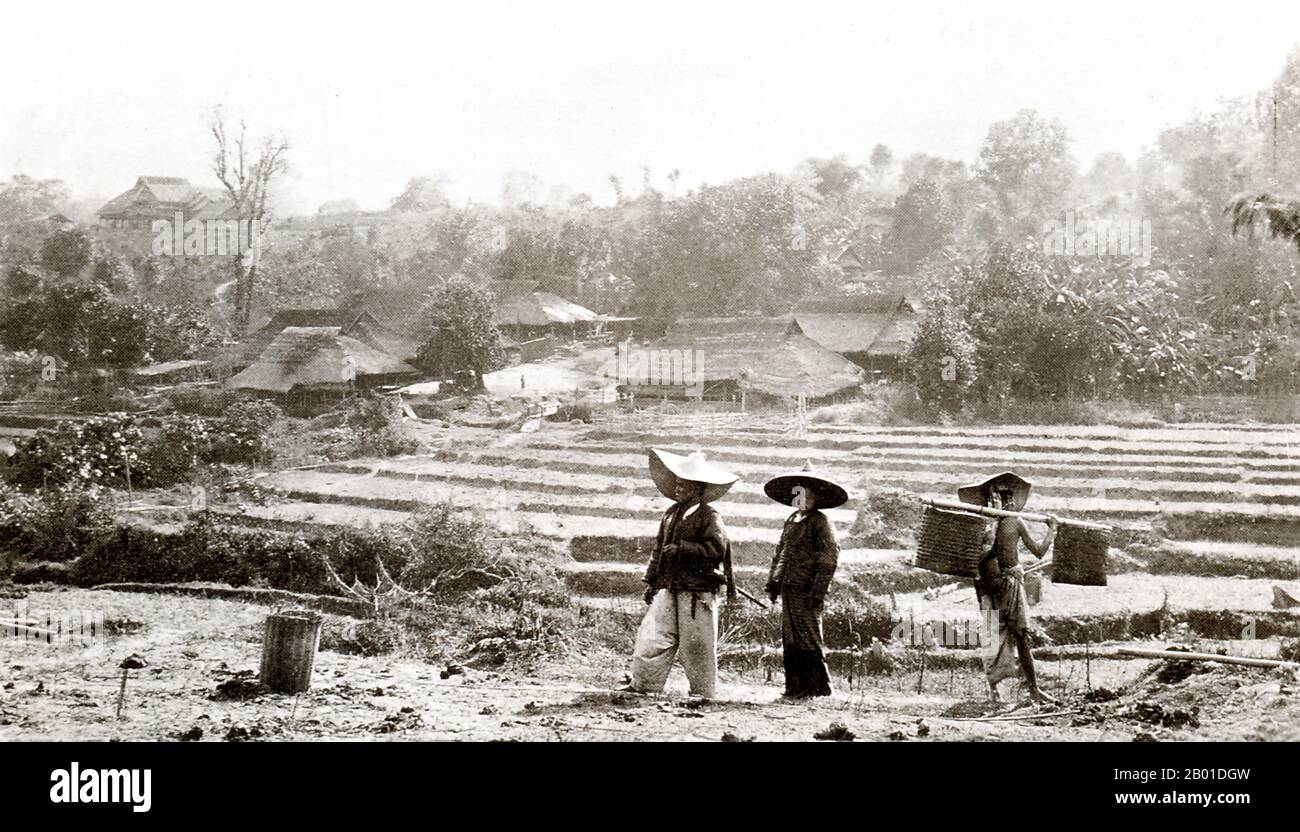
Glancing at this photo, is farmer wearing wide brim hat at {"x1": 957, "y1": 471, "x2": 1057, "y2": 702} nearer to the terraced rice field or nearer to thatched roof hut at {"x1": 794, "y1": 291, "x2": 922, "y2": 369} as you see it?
the terraced rice field

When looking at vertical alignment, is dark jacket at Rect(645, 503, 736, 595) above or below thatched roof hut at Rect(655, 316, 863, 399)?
below

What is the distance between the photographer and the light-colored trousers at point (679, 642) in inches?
216

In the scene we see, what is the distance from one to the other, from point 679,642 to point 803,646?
70 cm

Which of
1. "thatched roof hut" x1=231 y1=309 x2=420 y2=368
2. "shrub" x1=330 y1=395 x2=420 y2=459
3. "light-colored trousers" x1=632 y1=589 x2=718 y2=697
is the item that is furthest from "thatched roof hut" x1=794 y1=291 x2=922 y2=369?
"light-colored trousers" x1=632 y1=589 x2=718 y2=697

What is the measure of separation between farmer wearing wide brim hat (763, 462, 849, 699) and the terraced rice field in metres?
2.47

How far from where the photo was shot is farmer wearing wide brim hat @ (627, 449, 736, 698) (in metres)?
5.45

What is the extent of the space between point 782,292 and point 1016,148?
3.32m

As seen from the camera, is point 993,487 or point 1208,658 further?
point 993,487

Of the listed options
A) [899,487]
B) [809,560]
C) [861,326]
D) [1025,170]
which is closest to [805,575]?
[809,560]

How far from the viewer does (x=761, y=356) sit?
1073 cm

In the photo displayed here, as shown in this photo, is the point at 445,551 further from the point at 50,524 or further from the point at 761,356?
the point at 761,356

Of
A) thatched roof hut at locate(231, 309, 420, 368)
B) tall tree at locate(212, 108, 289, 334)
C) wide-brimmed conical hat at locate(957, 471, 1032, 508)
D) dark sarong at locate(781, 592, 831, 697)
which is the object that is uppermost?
tall tree at locate(212, 108, 289, 334)
